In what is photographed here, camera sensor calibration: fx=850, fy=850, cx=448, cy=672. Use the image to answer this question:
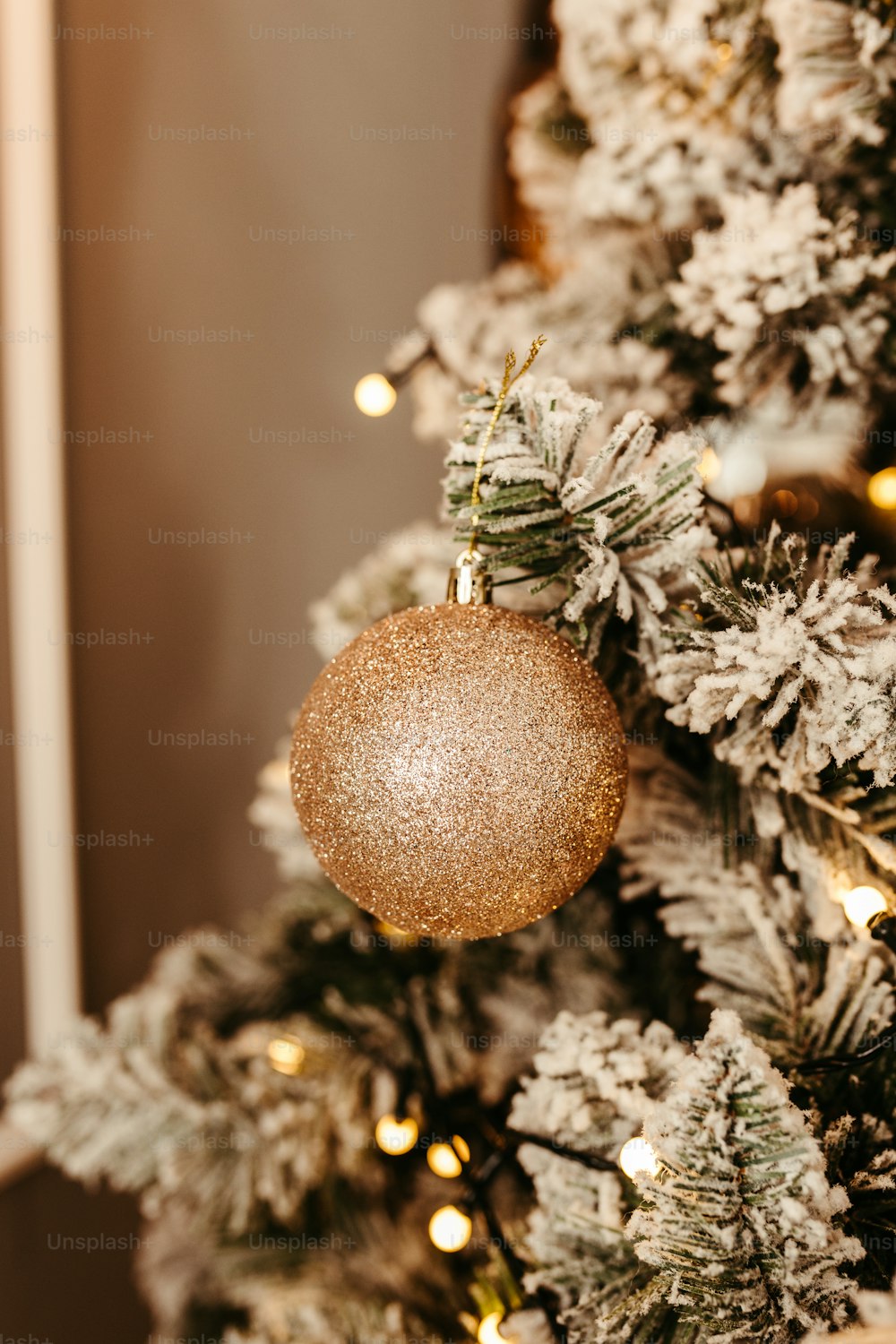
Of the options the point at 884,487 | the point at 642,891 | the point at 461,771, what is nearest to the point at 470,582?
the point at 461,771

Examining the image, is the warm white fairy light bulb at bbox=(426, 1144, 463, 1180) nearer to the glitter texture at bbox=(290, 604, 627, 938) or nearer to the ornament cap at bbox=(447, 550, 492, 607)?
the glitter texture at bbox=(290, 604, 627, 938)

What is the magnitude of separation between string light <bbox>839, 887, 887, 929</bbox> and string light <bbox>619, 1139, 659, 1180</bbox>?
0.15m

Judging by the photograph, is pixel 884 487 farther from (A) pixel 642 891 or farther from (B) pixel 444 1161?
(B) pixel 444 1161

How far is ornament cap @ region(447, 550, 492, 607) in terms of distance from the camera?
18.0 inches

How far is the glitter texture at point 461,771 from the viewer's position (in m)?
0.40

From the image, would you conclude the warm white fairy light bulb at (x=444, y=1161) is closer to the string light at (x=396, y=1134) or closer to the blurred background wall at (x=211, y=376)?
the string light at (x=396, y=1134)

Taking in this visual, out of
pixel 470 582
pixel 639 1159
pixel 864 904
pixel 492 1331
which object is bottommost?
pixel 492 1331

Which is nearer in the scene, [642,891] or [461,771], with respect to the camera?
[461,771]

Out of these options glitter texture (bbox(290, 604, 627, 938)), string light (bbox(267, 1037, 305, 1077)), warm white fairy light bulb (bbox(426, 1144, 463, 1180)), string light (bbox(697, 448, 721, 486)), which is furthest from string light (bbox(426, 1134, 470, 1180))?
string light (bbox(697, 448, 721, 486))

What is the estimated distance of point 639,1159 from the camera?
41 cm

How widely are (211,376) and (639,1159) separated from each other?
3.16 feet

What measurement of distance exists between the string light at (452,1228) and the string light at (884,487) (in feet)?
2.00

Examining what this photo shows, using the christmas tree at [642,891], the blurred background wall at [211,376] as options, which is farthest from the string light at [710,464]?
the blurred background wall at [211,376]

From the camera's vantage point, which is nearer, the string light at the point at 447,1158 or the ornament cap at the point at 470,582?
the ornament cap at the point at 470,582
